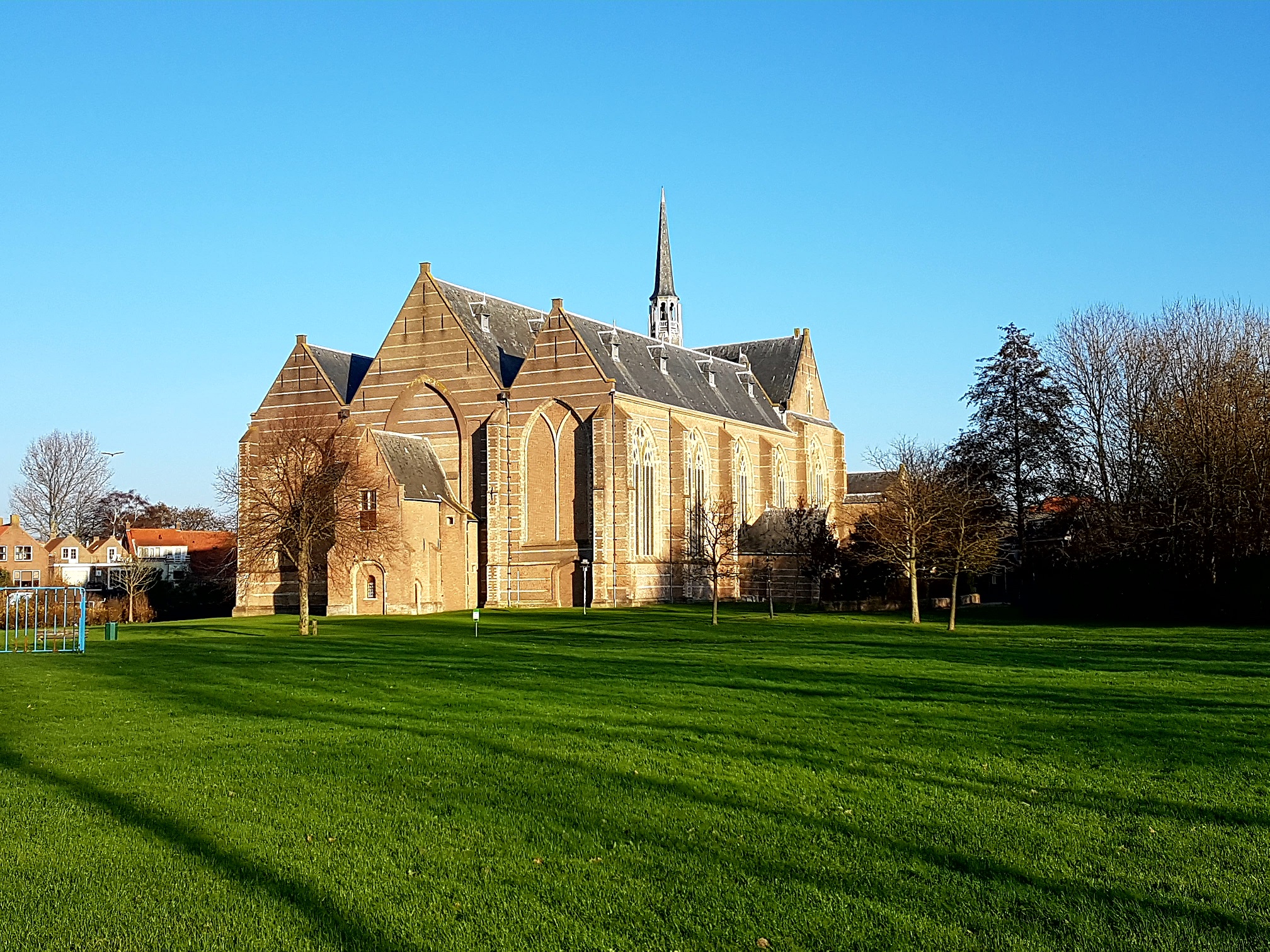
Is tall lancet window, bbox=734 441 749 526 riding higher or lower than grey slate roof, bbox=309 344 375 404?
lower

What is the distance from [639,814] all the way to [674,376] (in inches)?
2577

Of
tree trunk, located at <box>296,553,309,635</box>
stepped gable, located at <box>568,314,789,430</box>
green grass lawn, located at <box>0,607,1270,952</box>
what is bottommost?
green grass lawn, located at <box>0,607,1270,952</box>

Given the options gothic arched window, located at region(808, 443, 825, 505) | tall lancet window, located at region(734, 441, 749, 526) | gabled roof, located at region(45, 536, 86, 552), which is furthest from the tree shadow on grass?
gabled roof, located at region(45, 536, 86, 552)

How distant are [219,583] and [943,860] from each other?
228ft

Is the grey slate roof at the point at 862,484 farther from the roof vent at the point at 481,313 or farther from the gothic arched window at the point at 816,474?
the roof vent at the point at 481,313

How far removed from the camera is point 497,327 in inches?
2849

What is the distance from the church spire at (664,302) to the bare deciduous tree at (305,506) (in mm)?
41536

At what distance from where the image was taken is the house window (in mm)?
60375

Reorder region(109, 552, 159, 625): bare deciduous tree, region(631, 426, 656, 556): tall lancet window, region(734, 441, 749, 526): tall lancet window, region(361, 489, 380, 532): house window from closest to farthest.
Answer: region(361, 489, 380, 532): house window → region(109, 552, 159, 625): bare deciduous tree → region(631, 426, 656, 556): tall lancet window → region(734, 441, 749, 526): tall lancet window

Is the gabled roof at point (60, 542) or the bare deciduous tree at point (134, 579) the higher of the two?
the gabled roof at point (60, 542)

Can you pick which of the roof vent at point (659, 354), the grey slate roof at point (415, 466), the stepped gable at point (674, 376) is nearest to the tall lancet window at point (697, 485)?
the stepped gable at point (674, 376)

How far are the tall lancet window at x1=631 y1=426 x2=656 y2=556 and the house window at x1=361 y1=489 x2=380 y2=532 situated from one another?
1383 cm

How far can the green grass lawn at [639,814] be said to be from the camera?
324 inches

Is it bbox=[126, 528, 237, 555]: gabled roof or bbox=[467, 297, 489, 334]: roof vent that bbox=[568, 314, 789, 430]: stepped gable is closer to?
bbox=[467, 297, 489, 334]: roof vent
